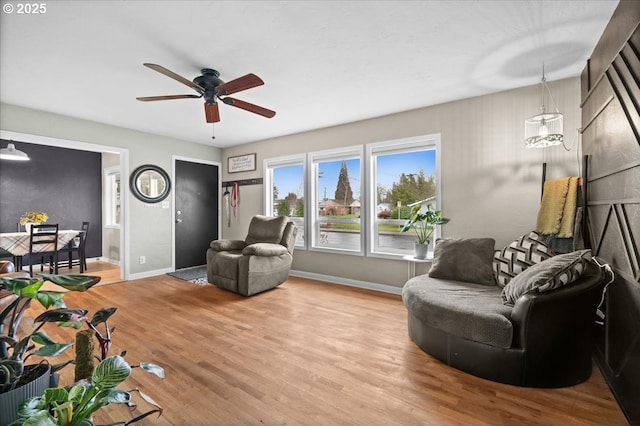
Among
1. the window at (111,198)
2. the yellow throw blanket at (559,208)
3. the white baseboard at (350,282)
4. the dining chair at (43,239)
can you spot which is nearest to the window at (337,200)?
the white baseboard at (350,282)

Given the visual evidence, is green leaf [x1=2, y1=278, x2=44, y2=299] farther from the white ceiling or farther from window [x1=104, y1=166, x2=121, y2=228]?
window [x1=104, y1=166, x2=121, y2=228]

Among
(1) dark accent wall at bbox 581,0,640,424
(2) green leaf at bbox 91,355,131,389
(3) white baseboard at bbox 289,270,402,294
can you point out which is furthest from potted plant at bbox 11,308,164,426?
(3) white baseboard at bbox 289,270,402,294

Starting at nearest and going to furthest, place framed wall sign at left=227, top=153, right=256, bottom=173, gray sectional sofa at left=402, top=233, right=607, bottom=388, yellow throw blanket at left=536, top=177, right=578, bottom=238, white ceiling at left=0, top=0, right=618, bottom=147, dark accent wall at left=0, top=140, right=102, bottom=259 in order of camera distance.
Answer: gray sectional sofa at left=402, top=233, right=607, bottom=388 < white ceiling at left=0, top=0, right=618, bottom=147 < yellow throw blanket at left=536, top=177, right=578, bottom=238 < dark accent wall at left=0, top=140, right=102, bottom=259 < framed wall sign at left=227, top=153, right=256, bottom=173

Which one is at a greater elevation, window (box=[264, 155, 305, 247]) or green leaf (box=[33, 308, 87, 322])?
window (box=[264, 155, 305, 247])

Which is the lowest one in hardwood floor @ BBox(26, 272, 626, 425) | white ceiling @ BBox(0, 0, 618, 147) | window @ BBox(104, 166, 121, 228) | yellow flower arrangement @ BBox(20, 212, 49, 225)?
hardwood floor @ BBox(26, 272, 626, 425)

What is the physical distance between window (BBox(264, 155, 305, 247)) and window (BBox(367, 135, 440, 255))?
4.41 feet

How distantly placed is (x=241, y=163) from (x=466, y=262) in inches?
178

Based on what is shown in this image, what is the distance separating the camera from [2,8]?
191 centimetres

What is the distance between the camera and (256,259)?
3721 mm

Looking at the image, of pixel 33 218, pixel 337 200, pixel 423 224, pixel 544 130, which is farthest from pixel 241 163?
pixel 544 130

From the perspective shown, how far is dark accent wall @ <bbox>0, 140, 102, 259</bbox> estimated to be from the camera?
17.3 ft

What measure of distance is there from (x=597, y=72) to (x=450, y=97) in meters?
1.30

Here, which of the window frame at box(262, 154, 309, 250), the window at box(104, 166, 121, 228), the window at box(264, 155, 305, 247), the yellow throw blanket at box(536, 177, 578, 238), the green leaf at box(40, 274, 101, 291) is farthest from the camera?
the window at box(104, 166, 121, 228)

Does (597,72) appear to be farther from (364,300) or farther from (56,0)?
(56,0)
